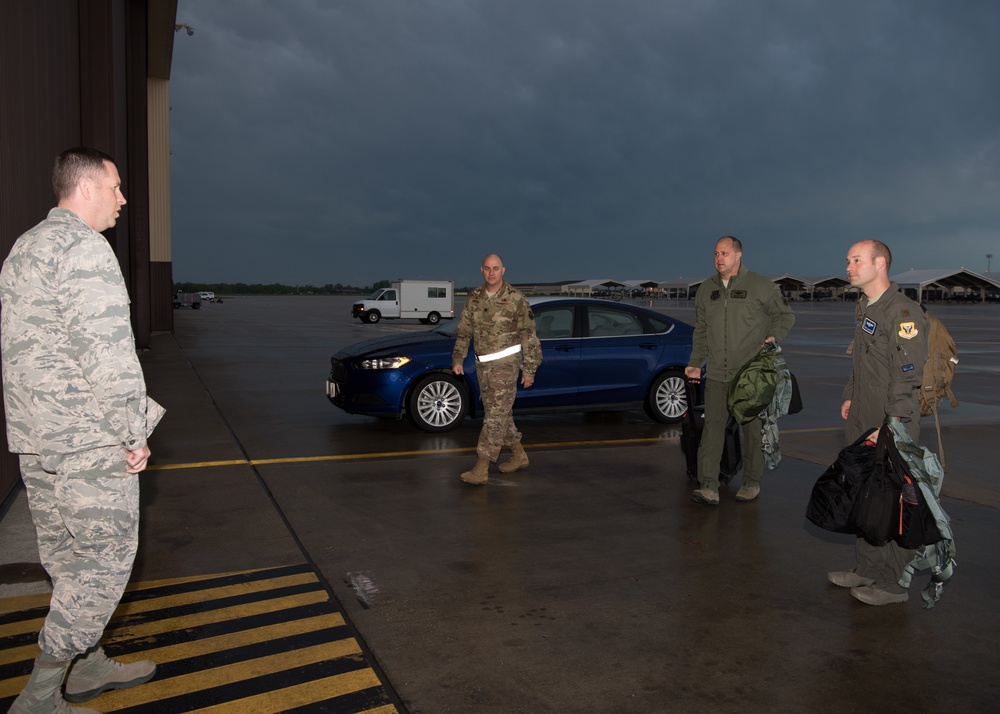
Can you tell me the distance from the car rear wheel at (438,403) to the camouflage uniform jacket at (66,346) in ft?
21.0

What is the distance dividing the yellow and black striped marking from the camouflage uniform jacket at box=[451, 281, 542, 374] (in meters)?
2.72

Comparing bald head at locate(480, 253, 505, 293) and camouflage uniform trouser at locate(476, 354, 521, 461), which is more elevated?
bald head at locate(480, 253, 505, 293)

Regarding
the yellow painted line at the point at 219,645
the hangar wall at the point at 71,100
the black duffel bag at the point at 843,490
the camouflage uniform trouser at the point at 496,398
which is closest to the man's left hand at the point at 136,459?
the yellow painted line at the point at 219,645

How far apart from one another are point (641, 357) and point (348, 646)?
22.7 feet

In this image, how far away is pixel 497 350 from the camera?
22.5 ft

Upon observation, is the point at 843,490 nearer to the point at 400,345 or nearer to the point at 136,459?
the point at 136,459

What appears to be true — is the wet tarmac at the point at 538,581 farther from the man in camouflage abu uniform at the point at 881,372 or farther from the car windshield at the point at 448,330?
the car windshield at the point at 448,330

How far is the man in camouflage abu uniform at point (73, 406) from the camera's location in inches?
115

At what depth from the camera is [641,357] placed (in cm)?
1014

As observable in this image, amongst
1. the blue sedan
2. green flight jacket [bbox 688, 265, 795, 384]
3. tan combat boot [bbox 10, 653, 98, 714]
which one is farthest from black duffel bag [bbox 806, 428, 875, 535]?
the blue sedan

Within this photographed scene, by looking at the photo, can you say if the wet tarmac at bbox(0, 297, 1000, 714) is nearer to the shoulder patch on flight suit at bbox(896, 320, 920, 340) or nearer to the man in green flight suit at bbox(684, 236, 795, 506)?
the man in green flight suit at bbox(684, 236, 795, 506)

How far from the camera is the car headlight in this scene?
30.6 feet

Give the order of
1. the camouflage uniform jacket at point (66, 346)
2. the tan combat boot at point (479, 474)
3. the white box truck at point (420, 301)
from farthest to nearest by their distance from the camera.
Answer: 1. the white box truck at point (420, 301)
2. the tan combat boot at point (479, 474)
3. the camouflage uniform jacket at point (66, 346)

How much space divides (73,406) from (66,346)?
0.22 metres
